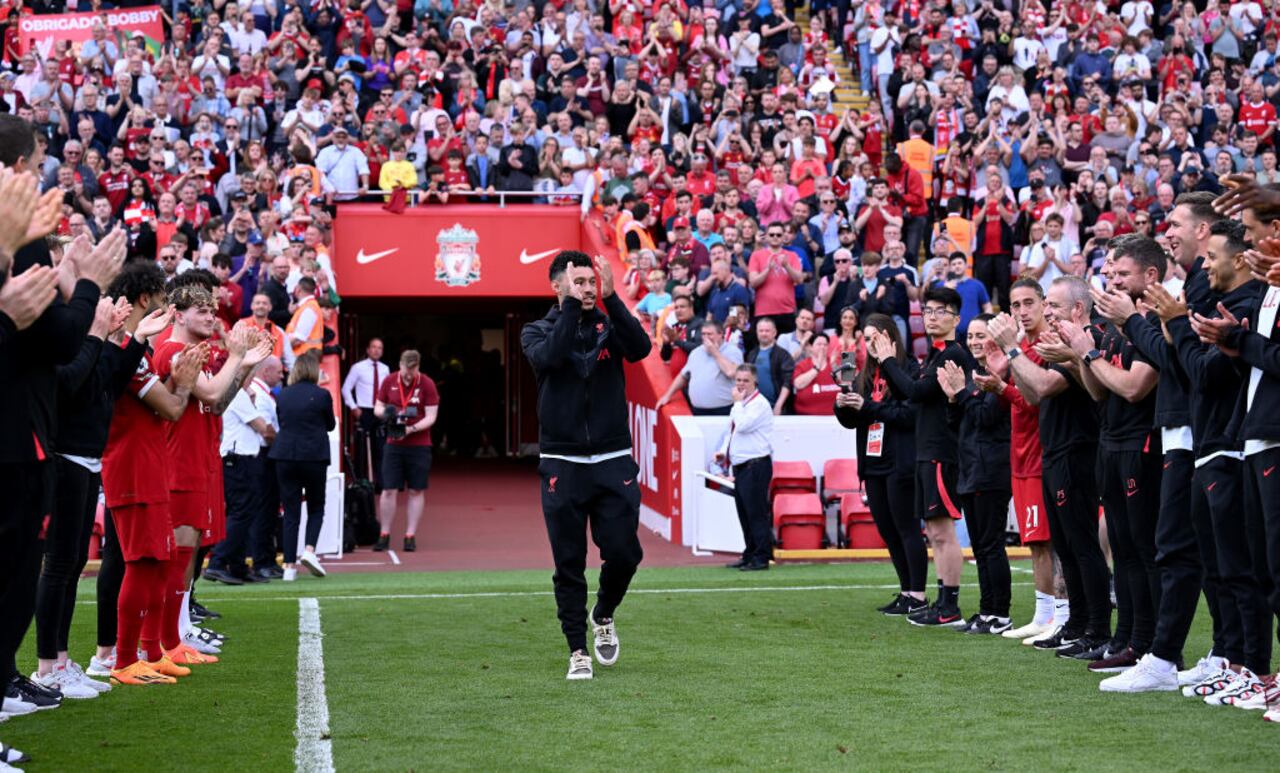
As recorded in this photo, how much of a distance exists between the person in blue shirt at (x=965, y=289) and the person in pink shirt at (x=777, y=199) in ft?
9.19

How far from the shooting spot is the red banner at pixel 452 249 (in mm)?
23641

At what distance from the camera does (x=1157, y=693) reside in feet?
26.6

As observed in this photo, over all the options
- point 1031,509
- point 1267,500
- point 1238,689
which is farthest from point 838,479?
point 1267,500

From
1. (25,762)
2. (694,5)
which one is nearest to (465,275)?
(694,5)

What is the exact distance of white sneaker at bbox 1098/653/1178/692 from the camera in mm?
→ 8172

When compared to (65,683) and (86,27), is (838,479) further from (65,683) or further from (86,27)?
(86,27)

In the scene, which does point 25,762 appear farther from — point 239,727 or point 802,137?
point 802,137

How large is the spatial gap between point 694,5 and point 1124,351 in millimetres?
20430

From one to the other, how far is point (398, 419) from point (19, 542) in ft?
38.9

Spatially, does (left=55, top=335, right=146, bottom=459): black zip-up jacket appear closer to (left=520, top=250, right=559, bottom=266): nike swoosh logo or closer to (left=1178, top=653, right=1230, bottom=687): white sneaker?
(left=1178, top=653, right=1230, bottom=687): white sneaker

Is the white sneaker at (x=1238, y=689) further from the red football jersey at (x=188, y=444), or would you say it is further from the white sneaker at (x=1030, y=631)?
the red football jersey at (x=188, y=444)

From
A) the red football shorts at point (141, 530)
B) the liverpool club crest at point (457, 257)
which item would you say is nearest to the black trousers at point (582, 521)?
the red football shorts at point (141, 530)

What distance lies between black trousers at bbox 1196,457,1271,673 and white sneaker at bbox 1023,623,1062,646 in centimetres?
230

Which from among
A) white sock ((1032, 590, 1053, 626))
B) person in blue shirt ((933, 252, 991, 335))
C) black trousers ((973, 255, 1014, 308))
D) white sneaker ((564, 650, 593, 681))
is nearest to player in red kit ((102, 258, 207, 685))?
white sneaker ((564, 650, 593, 681))
